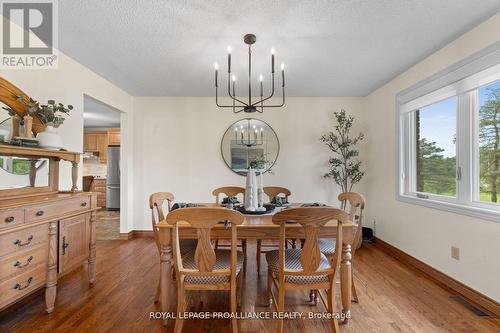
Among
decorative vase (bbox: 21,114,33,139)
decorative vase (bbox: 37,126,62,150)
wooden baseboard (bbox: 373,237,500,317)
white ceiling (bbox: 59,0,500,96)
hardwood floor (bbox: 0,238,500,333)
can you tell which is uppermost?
white ceiling (bbox: 59,0,500,96)

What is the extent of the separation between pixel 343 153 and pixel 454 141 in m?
1.57

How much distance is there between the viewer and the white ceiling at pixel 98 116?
4.63 m

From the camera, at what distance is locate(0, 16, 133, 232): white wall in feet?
7.13

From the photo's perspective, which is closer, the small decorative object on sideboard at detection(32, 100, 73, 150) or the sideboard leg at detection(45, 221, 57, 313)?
the sideboard leg at detection(45, 221, 57, 313)

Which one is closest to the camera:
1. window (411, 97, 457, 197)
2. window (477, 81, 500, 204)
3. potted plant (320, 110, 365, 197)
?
window (477, 81, 500, 204)

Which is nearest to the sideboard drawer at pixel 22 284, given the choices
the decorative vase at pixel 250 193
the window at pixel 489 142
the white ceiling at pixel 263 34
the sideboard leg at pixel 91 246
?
the sideboard leg at pixel 91 246

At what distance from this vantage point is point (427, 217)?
2.67 metres

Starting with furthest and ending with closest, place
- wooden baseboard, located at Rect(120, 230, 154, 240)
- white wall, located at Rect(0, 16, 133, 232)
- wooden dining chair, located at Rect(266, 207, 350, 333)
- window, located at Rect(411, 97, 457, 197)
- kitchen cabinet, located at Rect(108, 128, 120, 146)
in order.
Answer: kitchen cabinet, located at Rect(108, 128, 120, 146)
wooden baseboard, located at Rect(120, 230, 154, 240)
window, located at Rect(411, 97, 457, 197)
white wall, located at Rect(0, 16, 133, 232)
wooden dining chair, located at Rect(266, 207, 350, 333)

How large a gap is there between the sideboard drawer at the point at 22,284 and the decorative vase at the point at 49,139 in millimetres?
966

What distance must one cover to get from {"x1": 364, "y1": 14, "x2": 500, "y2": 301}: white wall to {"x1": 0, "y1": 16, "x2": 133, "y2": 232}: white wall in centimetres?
403

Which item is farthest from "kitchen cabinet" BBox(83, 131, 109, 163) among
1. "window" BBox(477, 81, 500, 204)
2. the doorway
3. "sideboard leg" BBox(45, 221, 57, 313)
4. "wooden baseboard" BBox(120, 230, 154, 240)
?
"window" BBox(477, 81, 500, 204)

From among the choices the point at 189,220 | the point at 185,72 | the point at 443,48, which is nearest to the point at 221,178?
the point at 185,72

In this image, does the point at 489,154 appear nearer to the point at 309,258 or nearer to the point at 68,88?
the point at 309,258

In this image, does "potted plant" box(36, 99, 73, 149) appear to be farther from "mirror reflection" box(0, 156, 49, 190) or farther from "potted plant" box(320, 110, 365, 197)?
"potted plant" box(320, 110, 365, 197)
